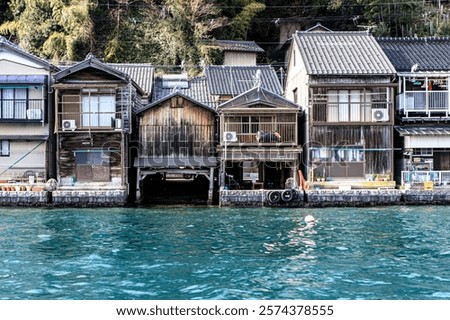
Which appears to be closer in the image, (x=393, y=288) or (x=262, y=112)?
(x=393, y=288)

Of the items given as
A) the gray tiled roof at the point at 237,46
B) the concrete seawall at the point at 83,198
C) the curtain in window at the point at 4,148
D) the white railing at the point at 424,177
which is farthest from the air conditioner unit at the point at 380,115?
the curtain in window at the point at 4,148

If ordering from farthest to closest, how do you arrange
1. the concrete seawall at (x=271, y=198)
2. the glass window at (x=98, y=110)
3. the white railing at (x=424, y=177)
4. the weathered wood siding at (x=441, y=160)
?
the weathered wood siding at (x=441, y=160) < the glass window at (x=98, y=110) < the white railing at (x=424, y=177) < the concrete seawall at (x=271, y=198)

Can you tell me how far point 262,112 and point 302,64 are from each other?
5.01 meters

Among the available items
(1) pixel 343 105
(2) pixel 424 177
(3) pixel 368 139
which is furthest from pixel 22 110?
(2) pixel 424 177

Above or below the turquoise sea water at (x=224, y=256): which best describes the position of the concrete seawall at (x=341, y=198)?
above

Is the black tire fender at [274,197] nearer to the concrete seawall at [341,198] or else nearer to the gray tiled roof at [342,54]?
the concrete seawall at [341,198]

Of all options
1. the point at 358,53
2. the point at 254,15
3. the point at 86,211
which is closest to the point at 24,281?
the point at 86,211

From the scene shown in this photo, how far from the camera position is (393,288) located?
15.0 m

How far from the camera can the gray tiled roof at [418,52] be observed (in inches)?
1497

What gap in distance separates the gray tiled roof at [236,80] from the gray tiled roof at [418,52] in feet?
28.1

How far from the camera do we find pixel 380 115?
1426 inches

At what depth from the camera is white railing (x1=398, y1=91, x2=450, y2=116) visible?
121 ft

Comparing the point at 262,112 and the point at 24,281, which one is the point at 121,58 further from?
the point at 24,281

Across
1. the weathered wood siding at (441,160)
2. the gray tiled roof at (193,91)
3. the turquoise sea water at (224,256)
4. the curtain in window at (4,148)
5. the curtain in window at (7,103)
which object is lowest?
the turquoise sea water at (224,256)
